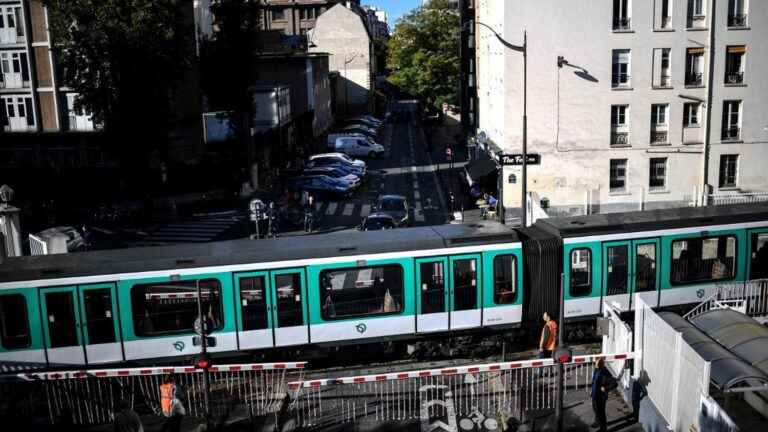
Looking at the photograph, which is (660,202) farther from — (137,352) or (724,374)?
(137,352)

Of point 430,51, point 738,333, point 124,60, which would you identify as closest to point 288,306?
point 738,333

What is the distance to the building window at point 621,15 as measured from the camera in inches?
1361

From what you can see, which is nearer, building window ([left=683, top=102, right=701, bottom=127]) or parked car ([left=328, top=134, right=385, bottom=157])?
building window ([left=683, top=102, right=701, bottom=127])

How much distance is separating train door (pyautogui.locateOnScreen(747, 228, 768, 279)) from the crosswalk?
73.1 ft

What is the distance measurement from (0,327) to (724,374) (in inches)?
590

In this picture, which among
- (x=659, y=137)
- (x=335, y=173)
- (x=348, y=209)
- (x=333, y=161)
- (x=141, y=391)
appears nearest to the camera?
(x=141, y=391)

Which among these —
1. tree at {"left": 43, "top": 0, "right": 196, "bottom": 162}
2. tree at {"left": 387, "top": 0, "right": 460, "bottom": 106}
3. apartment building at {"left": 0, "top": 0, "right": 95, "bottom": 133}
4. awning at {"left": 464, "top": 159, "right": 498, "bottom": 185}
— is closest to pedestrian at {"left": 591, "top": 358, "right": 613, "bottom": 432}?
awning at {"left": 464, "top": 159, "right": 498, "bottom": 185}

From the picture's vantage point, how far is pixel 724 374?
12914 millimetres

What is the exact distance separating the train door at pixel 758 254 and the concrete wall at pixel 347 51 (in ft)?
224

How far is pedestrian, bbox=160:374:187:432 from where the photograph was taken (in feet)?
46.2

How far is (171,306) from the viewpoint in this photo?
17000 mm

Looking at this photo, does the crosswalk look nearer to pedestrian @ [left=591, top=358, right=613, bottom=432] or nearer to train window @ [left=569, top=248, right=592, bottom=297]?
train window @ [left=569, top=248, right=592, bottom=297]

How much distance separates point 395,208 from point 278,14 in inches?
2867

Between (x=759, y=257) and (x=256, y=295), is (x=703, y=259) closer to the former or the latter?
(x=759, y=257)
